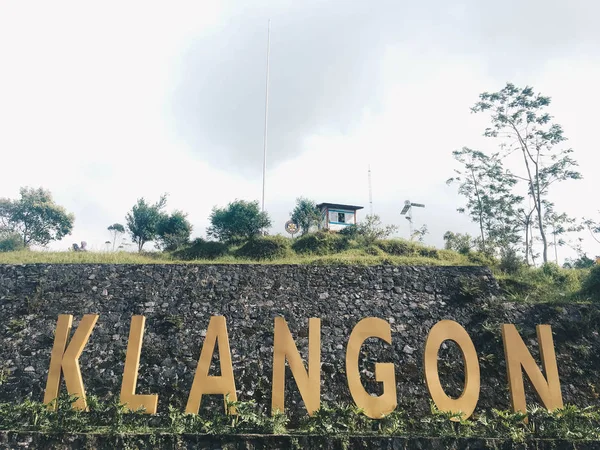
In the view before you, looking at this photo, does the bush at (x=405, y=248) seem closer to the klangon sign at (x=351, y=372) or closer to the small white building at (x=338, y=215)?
the small white building at (x=338, y=215)

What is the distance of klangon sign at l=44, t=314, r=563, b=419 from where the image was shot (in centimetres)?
734

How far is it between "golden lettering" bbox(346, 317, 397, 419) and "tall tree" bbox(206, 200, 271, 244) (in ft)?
64.4

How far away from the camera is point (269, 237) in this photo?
2206 cm

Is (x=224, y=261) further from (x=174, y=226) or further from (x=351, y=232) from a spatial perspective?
(x=174, y=226)

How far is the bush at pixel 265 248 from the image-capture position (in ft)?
67.3

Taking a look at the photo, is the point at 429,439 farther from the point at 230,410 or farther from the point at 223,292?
the point at 223,292

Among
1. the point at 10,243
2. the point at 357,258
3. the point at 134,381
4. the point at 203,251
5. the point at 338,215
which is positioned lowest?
the point at 134,381

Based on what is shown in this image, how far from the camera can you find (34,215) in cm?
3875

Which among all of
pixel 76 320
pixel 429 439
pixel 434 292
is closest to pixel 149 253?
pixel 76 320

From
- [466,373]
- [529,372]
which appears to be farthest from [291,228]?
[529,372]

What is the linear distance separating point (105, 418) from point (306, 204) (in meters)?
25.0

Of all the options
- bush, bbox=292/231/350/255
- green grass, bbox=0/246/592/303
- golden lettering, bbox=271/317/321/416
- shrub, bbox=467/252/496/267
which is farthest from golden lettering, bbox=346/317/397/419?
bush, bbox=292/231/350/255

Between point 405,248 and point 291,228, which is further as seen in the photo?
point 291,228

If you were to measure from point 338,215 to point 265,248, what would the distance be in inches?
429
